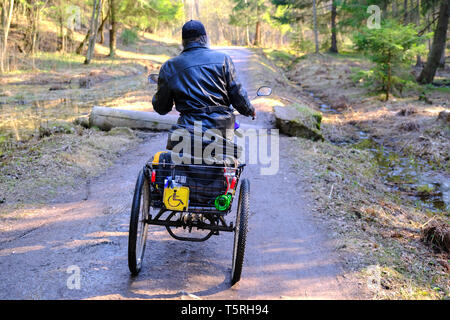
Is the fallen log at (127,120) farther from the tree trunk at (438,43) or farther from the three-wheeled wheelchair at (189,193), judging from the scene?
the tree trunk at (438,43)

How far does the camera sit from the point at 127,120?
35.0ft

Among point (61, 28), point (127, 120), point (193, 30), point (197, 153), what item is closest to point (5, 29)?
point (61, 28)

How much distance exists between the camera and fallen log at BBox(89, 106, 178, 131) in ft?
34.5

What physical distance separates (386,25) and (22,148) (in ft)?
50.0

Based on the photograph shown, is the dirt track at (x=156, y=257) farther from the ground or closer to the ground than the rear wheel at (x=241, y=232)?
closer to the ground

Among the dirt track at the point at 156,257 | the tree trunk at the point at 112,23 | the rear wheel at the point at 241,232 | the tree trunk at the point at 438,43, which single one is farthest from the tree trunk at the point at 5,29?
the tree trunk at the point at 438,43

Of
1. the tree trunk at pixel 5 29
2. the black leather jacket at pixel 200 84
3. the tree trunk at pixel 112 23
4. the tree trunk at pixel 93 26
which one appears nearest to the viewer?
the black leather jacket at pixel 200 84

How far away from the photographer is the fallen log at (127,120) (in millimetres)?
10523

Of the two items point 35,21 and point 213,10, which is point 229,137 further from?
point 213,10

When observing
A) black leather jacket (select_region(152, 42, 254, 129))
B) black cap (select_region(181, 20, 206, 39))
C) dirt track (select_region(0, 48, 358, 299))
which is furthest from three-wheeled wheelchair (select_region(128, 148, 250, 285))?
black cap (select_region(181, 20, 206, 39))

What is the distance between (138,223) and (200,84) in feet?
5.07

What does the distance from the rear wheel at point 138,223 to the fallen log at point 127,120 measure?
665 centimetres

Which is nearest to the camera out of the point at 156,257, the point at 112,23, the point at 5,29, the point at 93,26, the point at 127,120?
the point at 156,257

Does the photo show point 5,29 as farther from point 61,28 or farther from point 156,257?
point 156,257
